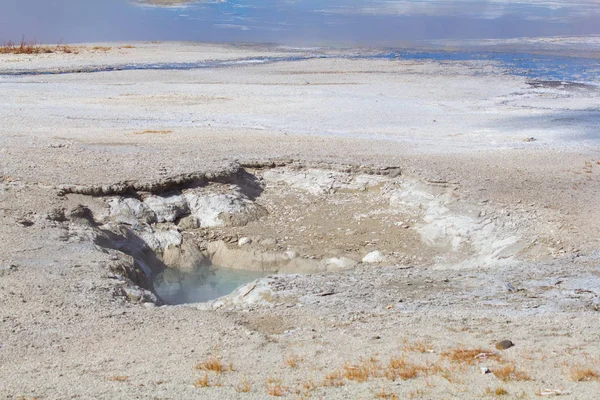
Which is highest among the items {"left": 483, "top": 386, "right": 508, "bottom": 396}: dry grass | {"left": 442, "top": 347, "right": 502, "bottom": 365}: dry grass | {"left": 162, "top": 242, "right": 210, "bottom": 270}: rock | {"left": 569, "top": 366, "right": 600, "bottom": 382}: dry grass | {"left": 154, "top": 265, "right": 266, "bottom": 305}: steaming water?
{"left": 569, "top": 366, "right": 600, "bottom": 382}: dry grass

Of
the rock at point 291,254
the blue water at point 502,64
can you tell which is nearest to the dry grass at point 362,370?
the rock at point 291,254

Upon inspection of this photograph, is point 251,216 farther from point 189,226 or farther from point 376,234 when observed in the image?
point 376,234

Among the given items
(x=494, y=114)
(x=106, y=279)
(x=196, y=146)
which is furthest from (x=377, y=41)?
(x=106, y=279)

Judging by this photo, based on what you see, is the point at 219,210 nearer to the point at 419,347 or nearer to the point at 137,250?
the point at 137,250

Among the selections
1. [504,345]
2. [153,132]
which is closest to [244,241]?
[153,132]

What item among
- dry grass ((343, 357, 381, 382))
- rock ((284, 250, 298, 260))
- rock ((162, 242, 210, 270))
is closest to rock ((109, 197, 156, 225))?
rock ((162, 242, 210, 270))

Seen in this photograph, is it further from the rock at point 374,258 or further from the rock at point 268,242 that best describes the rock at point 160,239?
the rock at point 374,258

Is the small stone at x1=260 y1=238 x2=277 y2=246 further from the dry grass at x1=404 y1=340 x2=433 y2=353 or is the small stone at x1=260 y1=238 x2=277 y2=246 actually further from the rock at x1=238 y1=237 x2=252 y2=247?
the dry grass at x1=404 y1=340 x2=433 y2=353
